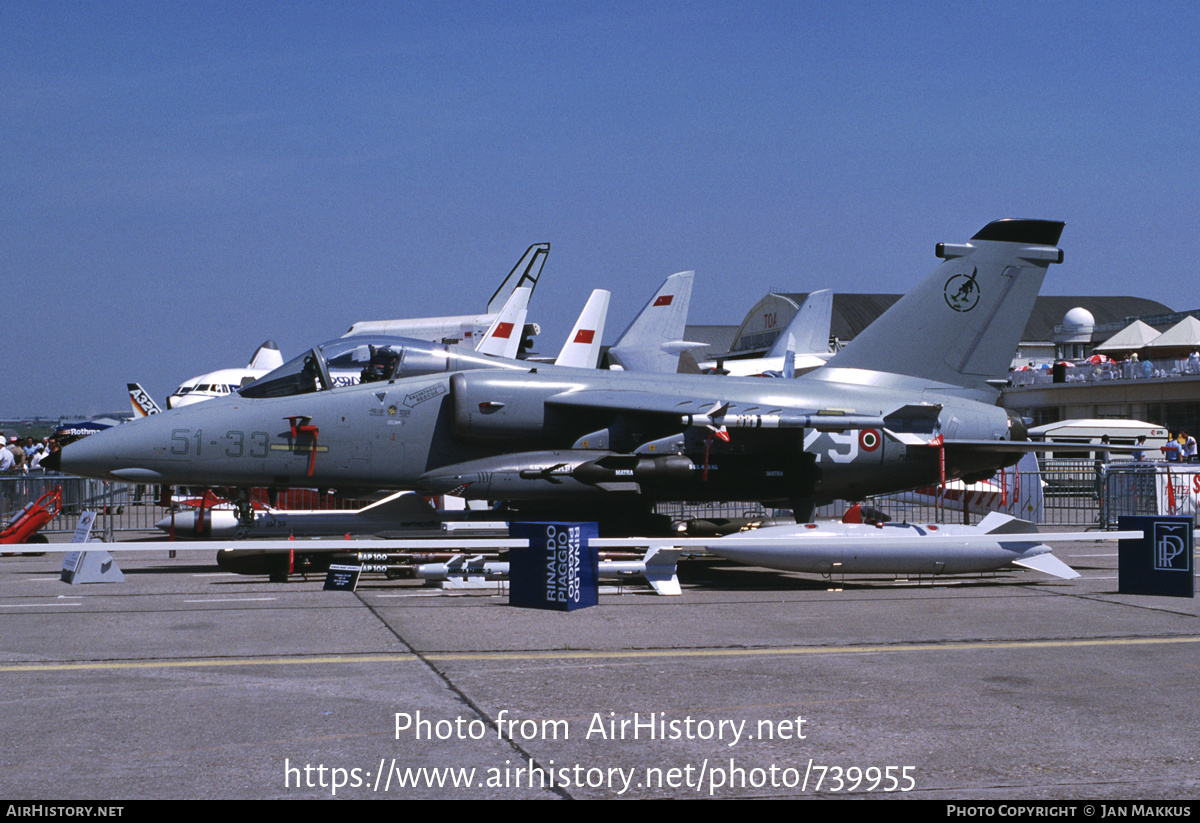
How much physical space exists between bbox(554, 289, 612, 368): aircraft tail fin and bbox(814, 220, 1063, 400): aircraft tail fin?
19.6 m

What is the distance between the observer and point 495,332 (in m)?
32.7

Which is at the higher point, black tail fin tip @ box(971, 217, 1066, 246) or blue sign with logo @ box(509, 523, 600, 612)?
black tail fin tip @ box(971, 217, 1066, 246)

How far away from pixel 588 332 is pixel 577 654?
2708 centimetres

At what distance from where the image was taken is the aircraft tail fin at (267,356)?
3669 cm

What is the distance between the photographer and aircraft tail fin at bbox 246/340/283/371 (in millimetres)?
36688

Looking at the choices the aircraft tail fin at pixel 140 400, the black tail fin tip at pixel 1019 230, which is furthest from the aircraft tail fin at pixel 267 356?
the black tail fin tip at pixel 1019 230

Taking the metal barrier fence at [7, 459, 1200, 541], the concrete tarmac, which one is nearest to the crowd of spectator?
the metal barrier fence at [7, 459, 1200, 541]

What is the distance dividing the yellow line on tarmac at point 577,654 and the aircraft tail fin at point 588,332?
2639 cm

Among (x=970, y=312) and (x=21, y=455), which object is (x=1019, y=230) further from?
(x=21, y=455)

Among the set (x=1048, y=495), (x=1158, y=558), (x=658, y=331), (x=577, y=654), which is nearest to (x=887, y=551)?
(x=1158, y=558)

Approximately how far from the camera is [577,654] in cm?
740

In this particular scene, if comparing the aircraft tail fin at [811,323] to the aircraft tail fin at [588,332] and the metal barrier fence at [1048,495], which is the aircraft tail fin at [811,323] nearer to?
the aircraft tail fin at [588,332]

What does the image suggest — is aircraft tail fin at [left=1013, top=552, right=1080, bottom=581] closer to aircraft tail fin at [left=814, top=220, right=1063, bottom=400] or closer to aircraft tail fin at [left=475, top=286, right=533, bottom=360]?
aircraft tail fin at [left=814, top=220, right=1063, bottom=400]
